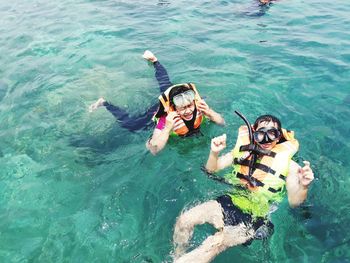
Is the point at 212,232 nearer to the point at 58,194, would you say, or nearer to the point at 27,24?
the point at 58,194

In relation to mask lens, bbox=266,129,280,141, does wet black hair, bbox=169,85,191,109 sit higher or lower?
lower

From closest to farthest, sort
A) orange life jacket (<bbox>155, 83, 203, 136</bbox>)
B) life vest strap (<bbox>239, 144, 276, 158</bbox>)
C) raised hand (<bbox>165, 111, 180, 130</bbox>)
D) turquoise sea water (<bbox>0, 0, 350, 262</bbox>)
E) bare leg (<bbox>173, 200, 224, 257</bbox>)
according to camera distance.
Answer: bare leg (<bbox>173, 200, 224, 257</bbox>) < life vest strap (<bbox>239, 144, 276, 158</bbox>) < turquoise sea water (<bbox>0, 0, 350, 262</bbox>) < raised hand (<bbox>165, 111, 180, 130</bbox>) < orange life jacket (<bbox>155, 83, 203, 136</bbox>)

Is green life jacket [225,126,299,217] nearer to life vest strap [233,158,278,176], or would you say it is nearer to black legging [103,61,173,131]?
life vest strap [233,158,278,176]

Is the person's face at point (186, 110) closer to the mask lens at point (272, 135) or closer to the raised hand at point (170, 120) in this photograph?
the raised hand at point (170, 120)

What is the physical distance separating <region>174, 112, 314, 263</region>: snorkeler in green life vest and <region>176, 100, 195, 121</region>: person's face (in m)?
1.40

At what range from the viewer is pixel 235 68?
30.3ft

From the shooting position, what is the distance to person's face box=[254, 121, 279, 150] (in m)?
4.84

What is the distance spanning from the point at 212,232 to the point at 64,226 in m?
2.16

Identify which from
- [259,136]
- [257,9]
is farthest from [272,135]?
[257,9]

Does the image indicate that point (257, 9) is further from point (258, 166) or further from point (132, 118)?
point (258, 166)

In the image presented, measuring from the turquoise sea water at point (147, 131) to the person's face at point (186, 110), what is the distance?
55 centimetres

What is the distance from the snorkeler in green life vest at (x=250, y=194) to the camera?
178 inches

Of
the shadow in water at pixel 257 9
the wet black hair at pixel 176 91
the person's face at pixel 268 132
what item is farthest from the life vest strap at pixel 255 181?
the shadow in water at pixel 257 9

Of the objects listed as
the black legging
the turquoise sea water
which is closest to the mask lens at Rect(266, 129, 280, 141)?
the turquoise sea water
